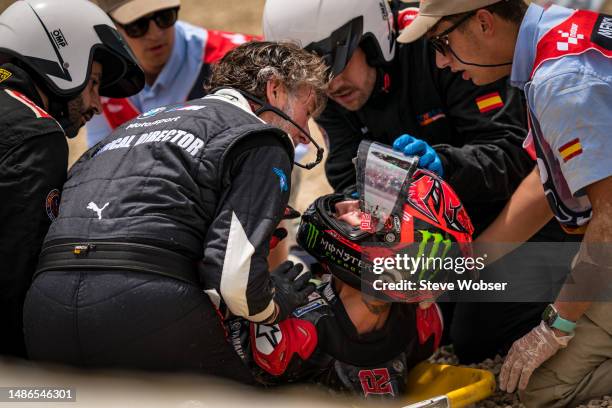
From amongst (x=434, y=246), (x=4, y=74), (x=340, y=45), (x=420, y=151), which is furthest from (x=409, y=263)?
(x=4, y=74)

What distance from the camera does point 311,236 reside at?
3.72 m

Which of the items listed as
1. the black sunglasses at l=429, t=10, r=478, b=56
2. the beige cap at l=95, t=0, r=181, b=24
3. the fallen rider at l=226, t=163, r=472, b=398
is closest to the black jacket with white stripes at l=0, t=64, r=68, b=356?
the fallen rider at l=226, t=163, r=472, b=398

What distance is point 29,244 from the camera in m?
3.35

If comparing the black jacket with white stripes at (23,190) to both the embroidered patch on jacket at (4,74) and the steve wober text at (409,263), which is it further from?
the steve wober text at (409,263)

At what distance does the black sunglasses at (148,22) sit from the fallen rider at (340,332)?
7.98ft

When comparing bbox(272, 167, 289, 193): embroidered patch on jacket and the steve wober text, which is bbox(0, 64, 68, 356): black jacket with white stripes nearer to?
bbox(272, 167, 289, 193): embroidered patch on jacket

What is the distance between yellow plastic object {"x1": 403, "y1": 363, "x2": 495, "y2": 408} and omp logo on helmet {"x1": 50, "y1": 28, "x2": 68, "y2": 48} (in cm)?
214

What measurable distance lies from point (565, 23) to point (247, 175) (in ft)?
4.11

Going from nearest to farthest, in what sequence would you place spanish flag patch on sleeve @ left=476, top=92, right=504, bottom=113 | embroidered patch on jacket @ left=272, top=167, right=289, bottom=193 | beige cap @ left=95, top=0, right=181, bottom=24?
embroidered patch on jacket @ left=272, top=167, right=289, bottom=193
spanish flag patch on sleeve @ left=476, top=92, right=504, bottom=113
beige cap @ left=95, top=0, right=181, bottom=24

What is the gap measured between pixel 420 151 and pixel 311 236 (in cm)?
→ 62

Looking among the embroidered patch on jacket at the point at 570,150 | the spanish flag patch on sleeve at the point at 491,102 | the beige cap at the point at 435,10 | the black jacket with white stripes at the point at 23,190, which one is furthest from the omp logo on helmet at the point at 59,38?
the embroidered patch on jacket at the point at 570,150

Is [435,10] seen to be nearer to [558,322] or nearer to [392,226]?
[392,226]

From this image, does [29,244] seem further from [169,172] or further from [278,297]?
[278,297]

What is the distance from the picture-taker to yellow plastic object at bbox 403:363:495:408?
138 inches
